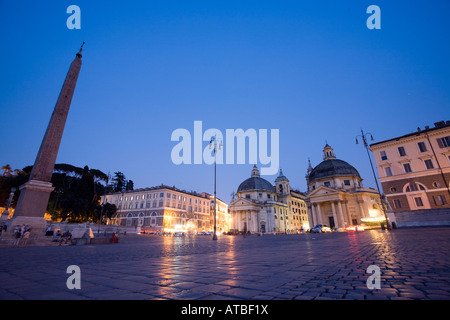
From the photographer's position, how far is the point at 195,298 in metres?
2.35

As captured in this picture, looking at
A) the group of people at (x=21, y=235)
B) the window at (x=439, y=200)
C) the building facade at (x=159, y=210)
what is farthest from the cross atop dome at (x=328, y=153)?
the group of people at (x=21, y=235)

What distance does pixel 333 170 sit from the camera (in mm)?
55812

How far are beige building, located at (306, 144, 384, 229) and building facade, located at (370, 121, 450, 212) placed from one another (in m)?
12.3

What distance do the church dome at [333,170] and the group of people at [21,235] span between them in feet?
187

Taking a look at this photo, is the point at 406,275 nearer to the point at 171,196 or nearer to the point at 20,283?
the point at 20,283

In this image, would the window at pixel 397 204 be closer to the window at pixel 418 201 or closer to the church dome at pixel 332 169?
the window at pixel 418 201

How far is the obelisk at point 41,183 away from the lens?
1530 cm

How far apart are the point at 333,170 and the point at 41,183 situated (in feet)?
188

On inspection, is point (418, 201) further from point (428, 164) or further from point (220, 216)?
point (220, 216)

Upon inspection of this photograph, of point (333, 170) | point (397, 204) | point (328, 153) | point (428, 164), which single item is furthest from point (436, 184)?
point (328, 153)

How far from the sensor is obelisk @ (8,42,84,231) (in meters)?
15.3

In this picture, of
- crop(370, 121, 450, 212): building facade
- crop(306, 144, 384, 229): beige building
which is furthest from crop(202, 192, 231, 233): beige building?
crop(370, 121, 450, 212): building facade
